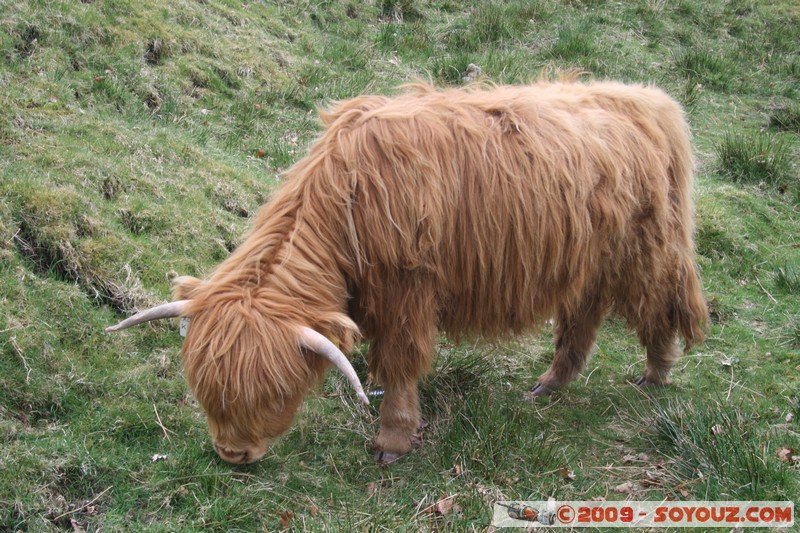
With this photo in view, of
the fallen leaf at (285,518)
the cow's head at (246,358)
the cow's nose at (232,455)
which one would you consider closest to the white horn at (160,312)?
the cow's head at (246,358)

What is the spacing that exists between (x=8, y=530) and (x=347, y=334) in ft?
5.35

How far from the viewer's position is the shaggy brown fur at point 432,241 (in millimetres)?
3428

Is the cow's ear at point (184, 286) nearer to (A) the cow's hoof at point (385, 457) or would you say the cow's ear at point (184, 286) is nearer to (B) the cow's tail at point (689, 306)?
(A) the cow's hoof at point (385, 457)

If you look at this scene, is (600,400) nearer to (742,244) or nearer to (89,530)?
(742,244)

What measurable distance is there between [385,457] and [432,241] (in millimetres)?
1237

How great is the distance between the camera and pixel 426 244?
3652mm

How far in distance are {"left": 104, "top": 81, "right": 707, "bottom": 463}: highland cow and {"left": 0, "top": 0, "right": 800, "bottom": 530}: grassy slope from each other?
416 mm

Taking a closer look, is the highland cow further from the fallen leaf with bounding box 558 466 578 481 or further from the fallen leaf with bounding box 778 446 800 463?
the fallen leaf with bounding box 778 446 800 463

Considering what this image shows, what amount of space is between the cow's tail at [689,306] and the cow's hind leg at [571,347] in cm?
45

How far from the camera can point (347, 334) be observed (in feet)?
11.4

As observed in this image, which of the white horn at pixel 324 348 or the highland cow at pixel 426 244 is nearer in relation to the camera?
the white horn at pixel 324 348

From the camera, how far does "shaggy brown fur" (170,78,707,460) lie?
135 inches

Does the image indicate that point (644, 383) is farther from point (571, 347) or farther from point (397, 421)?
point (397, 421)

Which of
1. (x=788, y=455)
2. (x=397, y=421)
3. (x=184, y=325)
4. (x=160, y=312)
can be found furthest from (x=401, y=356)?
(x=788, y=455)
